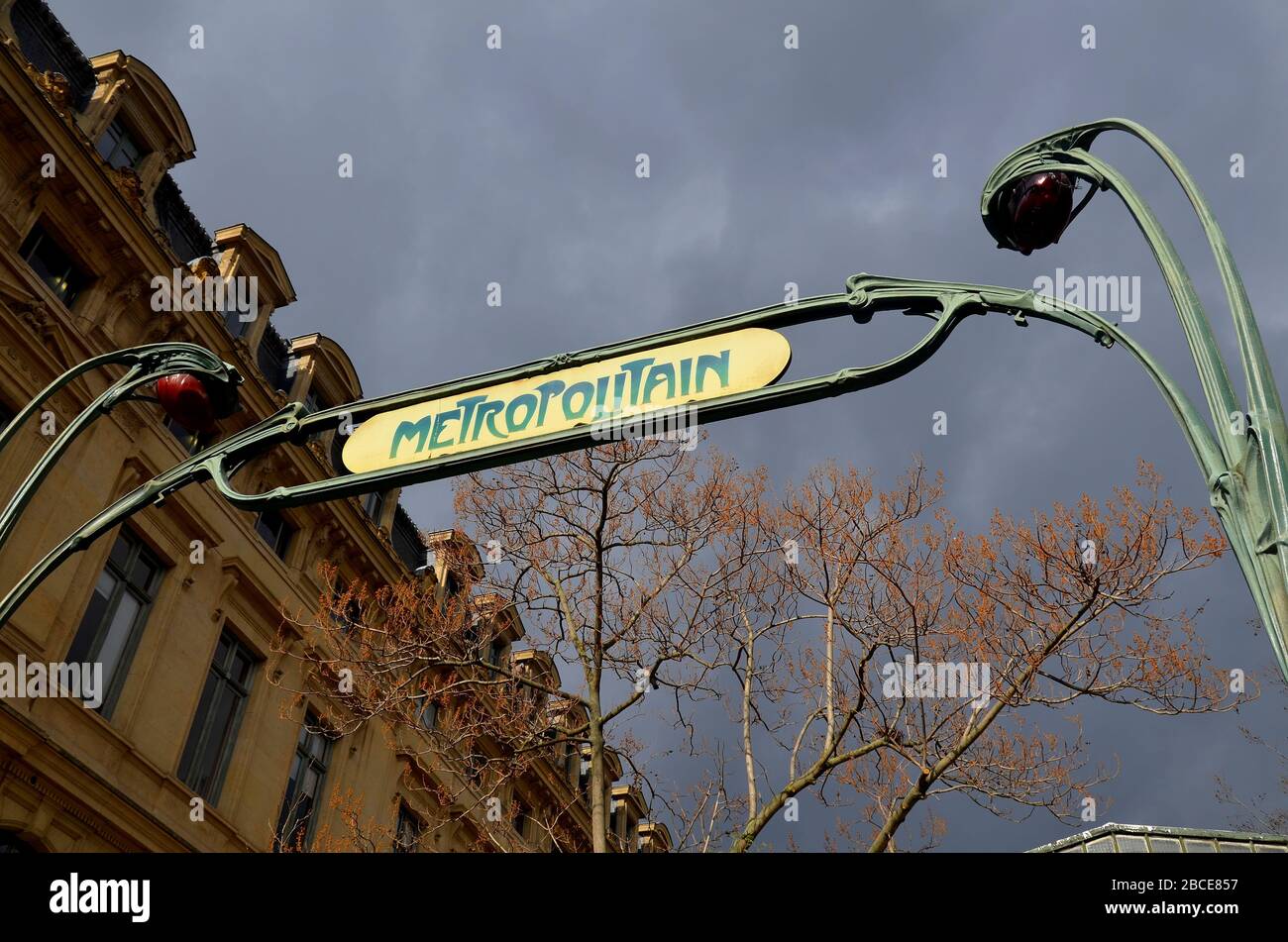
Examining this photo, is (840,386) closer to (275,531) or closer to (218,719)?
(218,719)

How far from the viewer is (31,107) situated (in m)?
15.8

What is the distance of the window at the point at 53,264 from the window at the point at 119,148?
2295mm

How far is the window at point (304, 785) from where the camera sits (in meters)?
19.9

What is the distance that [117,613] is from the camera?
55.1 feet

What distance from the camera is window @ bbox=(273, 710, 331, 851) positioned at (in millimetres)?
19938

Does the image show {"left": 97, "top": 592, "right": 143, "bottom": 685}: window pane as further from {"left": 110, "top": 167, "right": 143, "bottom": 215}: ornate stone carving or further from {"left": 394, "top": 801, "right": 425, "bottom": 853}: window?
{"left": 394, "top": 801, "right": 425, "bottom": 853}: window

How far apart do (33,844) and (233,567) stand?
6581mm

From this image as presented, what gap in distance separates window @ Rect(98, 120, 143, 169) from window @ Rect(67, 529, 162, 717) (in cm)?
676

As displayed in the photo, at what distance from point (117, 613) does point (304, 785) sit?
20.6 feet

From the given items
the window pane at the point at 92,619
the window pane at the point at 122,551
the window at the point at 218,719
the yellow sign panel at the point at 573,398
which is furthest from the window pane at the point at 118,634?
the yellow sign panel at the point at 573,398

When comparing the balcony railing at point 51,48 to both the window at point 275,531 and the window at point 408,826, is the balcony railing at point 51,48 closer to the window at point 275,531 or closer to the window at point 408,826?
the window at point 275,531

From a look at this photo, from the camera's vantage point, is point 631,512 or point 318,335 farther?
point 318,335

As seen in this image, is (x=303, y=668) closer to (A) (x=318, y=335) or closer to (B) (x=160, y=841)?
(B) (x=160, y=841)
